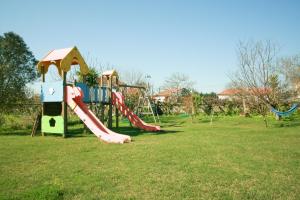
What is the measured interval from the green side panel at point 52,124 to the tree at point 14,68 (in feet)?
10.2

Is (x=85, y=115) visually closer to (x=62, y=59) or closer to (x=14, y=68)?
(x=62, y=59)

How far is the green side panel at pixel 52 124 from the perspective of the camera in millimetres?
11844

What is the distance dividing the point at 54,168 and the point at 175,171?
233 centimetres

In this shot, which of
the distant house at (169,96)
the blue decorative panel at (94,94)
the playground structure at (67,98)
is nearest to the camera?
the playground structure at (67,98)

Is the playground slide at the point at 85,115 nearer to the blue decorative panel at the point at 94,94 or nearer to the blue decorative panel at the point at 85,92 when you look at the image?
the blue decorative panel at the point at 85,92

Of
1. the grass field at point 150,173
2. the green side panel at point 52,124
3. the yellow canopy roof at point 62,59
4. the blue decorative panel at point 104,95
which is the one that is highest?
the yellow canopy roof at point 62,59

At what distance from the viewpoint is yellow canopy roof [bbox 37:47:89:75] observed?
39.9 ft

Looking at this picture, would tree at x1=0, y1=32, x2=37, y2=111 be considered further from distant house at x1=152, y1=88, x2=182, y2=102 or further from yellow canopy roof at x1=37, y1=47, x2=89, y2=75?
distant house at x1=152, y1=88, x2=182, y2=102

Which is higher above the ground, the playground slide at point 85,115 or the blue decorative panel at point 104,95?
the blue decorative panel at point 104,95

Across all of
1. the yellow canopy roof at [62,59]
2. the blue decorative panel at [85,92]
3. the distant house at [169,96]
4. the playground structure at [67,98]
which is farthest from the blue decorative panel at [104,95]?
the distant house at [169,96]

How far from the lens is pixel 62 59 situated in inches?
474

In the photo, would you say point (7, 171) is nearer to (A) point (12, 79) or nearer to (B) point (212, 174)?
(B) point (212, 174)

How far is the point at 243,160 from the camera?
639cm

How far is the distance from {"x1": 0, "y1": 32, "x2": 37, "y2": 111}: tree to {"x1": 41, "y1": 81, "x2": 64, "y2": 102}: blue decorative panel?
2.67 metres
